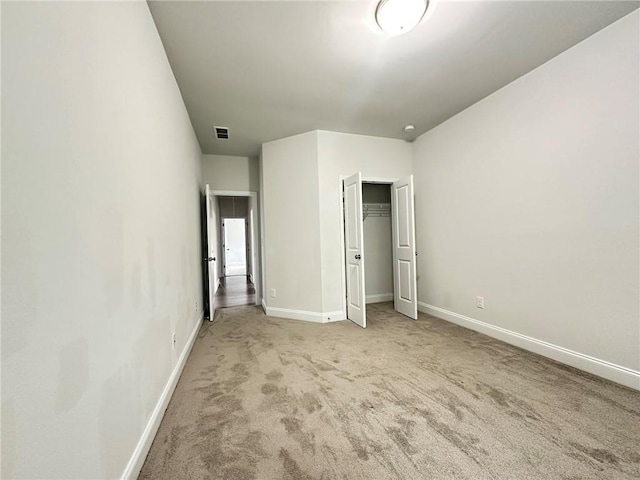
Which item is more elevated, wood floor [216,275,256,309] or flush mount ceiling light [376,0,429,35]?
flush mount ceiling light [376,0,429,35]

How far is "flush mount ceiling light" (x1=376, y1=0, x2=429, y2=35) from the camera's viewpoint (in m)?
1.72

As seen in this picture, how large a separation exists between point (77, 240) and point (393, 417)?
184cm

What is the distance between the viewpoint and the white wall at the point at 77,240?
0.65 m

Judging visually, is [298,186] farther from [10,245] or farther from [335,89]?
[10,245]

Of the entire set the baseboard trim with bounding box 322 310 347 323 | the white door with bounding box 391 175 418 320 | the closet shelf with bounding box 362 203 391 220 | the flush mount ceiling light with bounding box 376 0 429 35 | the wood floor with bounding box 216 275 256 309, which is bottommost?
the wood floor with bounding box 216 275 256 309

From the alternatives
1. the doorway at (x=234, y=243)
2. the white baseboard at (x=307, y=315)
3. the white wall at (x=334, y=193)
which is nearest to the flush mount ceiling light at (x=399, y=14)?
the white wall at (x=334, y=193)

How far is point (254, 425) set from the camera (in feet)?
5.32

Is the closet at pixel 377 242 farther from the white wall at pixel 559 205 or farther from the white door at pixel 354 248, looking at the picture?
the white wall at pixel 559 205

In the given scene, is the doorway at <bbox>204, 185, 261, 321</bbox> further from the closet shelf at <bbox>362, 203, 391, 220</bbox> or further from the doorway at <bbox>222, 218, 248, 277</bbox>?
the closet shelf at <bbox>362, 203, 391, 220</bbox>

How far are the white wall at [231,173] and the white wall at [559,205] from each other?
3159 millimetres

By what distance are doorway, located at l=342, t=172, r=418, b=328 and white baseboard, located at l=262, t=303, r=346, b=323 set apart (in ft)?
0.64

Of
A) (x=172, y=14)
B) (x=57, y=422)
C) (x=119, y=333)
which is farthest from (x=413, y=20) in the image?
(x=57, y=422)

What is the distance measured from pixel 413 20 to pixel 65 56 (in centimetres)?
196

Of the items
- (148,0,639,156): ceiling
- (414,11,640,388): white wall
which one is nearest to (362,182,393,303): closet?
(414,11,640,388): white wall
